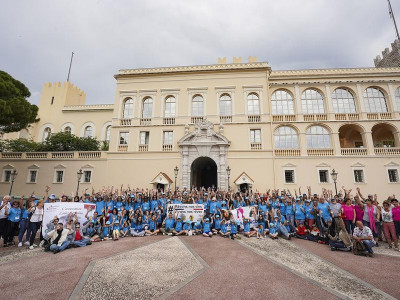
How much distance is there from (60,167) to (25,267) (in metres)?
21.4

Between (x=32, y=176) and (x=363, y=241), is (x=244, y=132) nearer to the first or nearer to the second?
(x=363, y=241)

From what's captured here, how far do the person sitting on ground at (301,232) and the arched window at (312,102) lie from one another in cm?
1693

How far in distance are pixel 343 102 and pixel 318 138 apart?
18.3ft

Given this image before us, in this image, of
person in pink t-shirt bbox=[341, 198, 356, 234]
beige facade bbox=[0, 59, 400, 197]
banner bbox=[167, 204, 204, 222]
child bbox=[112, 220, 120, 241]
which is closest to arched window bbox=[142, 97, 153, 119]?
beige facade bbox=[0, 59, 400, 197]

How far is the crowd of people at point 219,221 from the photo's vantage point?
28.2 ft

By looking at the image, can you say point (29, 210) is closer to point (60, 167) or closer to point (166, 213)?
point (166, 213)

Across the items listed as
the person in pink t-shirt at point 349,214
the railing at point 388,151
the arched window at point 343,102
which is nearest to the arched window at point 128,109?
the person in pink t-shirt at point 349,214

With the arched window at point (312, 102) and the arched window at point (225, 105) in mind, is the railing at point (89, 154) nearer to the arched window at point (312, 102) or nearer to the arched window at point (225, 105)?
the arched window at point (225, 105)

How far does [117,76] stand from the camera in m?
25.9

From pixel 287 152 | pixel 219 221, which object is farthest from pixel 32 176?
pixel 287 152

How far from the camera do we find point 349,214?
31.5 feet

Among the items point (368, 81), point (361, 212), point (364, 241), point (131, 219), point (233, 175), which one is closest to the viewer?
point (364, 241)

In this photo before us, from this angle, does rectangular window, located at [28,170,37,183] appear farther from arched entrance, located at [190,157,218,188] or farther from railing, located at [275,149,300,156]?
railing, located at [275,149,300,156]

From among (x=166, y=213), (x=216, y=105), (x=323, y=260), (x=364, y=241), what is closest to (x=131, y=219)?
(x=166, y=213)
